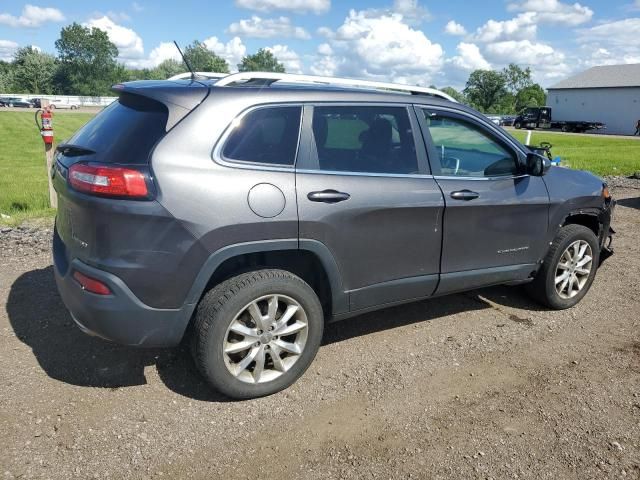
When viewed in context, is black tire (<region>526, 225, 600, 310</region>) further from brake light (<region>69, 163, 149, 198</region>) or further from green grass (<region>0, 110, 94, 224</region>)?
green grass (<region>0, 110, 94, 224</region>)

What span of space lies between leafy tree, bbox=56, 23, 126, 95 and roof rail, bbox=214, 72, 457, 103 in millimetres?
111704

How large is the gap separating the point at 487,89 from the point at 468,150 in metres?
96.5

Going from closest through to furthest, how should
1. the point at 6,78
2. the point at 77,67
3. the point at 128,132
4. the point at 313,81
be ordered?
the point at 128,132 < the point at 313,81 < the point at 6,78 < the point at 77,67

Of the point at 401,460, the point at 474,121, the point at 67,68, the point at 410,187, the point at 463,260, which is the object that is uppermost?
the point at 67,68

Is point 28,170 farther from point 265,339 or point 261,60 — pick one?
point 261,60

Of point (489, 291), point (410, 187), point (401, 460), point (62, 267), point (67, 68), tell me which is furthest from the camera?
point (67, 68)

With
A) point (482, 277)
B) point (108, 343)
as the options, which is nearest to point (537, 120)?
point (482, 277)

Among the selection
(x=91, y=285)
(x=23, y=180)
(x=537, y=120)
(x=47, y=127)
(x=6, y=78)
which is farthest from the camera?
(x=6, y=78)

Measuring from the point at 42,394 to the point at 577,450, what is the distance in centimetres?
316

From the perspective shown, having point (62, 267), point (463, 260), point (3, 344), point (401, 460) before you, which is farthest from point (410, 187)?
point (3, 344)

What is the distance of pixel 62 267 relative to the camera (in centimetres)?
319

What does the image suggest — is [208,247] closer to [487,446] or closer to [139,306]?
[139,306]

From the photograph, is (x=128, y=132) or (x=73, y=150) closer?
(x=128, y=132)

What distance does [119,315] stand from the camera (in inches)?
114
